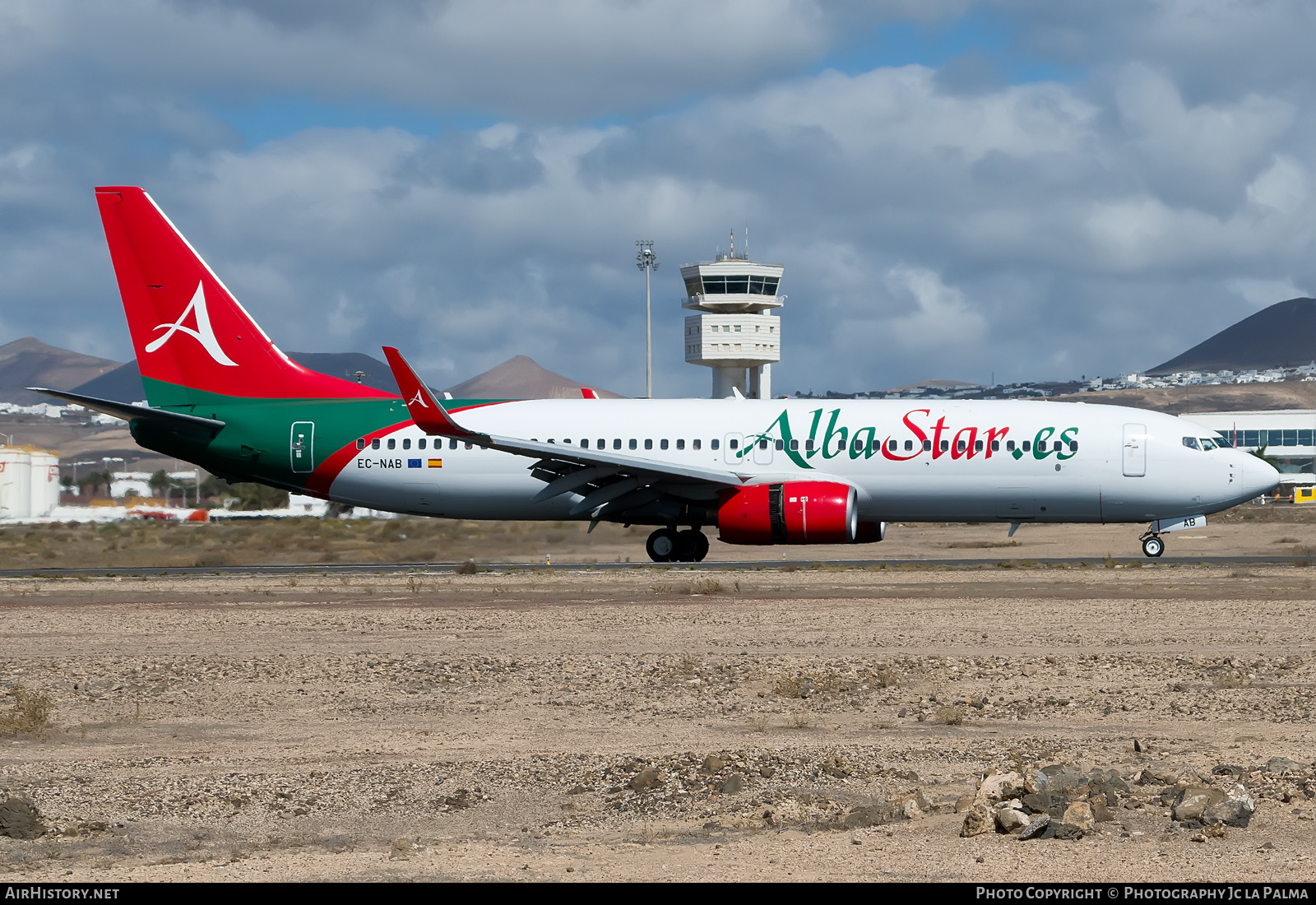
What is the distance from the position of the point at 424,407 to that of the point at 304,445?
4.91 metres

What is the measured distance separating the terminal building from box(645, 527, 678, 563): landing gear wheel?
11811cm

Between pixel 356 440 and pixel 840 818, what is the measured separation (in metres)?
24.7

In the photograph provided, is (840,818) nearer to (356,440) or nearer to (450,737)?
(450,737)

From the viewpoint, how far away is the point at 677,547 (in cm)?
3161

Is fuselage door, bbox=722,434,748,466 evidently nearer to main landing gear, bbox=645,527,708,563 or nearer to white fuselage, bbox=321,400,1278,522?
white fuselage, bbox=321,400,1278,522

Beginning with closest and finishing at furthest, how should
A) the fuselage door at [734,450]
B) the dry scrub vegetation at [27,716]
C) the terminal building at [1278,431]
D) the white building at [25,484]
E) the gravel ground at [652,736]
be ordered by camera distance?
the gravel ground at [652,736] → the dry scrub vegetation at [27,716] → the fuselage door at [734,450] → the white building at [25,484] → the terminal building at [1278,431]

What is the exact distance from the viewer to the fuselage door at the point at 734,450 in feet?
101

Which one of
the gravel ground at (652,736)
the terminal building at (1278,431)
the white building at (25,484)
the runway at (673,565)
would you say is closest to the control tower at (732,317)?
the white building at (25,484)

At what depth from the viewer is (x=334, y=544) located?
41.2m

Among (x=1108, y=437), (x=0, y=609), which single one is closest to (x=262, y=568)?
(x=0, y=609)

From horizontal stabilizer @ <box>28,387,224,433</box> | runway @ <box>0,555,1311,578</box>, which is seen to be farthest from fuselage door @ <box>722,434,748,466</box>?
horizontal stabilizer @ <box>28,387,224,433</box>

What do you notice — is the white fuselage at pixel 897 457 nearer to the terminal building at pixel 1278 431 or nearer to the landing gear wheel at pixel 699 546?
the landing gear wheel at pixel 699 546

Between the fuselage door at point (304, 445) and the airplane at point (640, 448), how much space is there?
4cm

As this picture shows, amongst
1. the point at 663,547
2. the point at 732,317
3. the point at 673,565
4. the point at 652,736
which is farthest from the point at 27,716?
the point at 732,317
